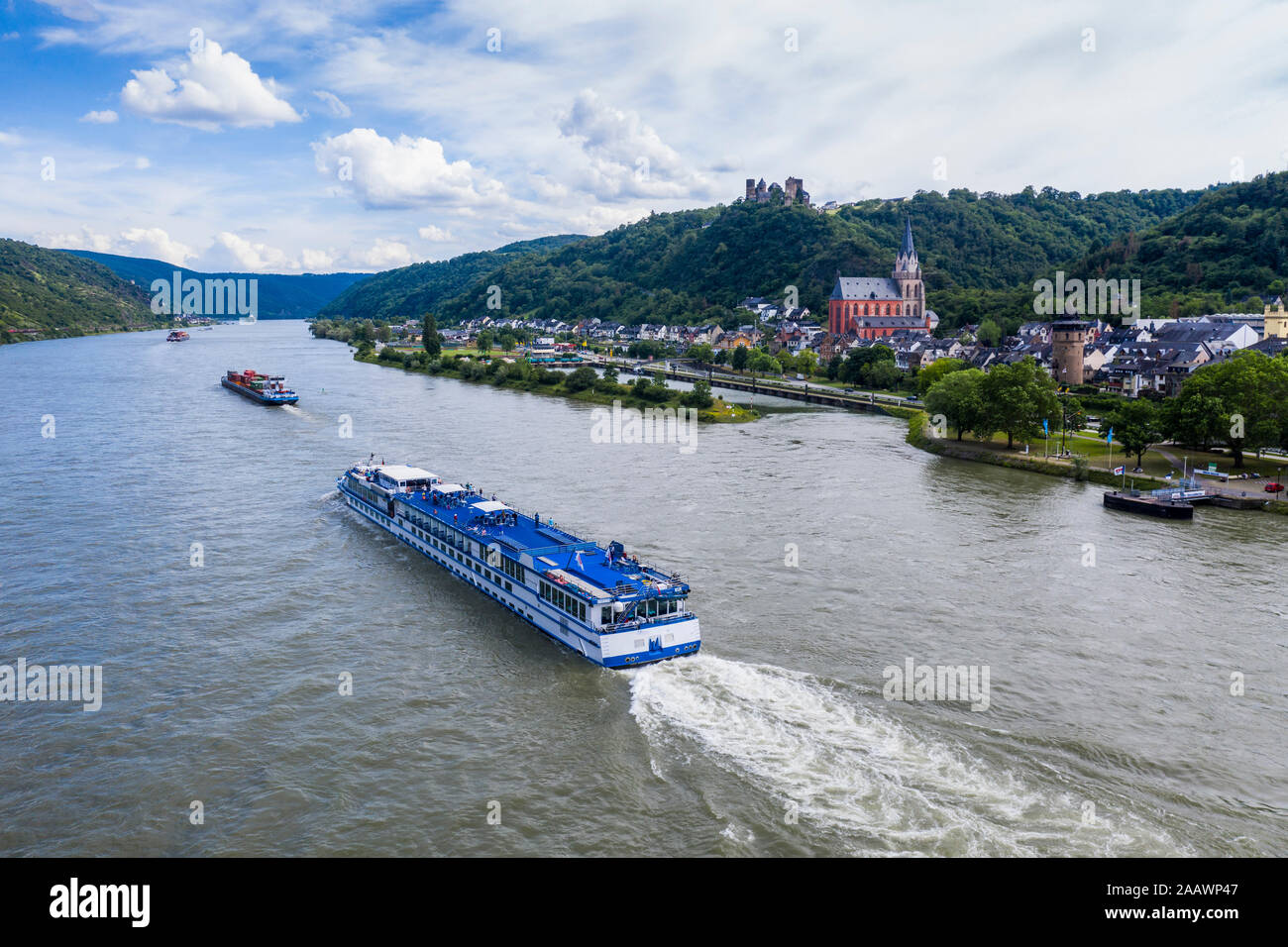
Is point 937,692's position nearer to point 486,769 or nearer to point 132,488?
point 486,769

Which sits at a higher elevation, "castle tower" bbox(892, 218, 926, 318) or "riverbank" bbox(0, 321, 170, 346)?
"castle tower" bbox(892, 218, 926, 318)

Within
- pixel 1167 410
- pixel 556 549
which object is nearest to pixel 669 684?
pixel 556 549

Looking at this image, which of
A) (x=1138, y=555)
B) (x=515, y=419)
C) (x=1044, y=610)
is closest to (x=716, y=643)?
(x=1044, y=610)

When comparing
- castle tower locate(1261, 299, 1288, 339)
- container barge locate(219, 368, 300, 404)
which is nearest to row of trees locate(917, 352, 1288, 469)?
castle tower locate(1261, 299, 1288, 339)
